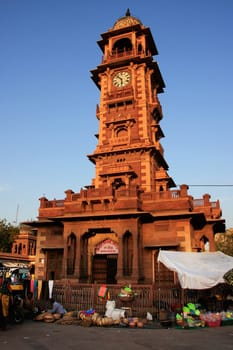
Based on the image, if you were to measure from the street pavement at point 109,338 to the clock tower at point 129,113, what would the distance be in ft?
40.2

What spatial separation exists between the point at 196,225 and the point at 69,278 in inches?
384

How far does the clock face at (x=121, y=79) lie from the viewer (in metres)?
28.0

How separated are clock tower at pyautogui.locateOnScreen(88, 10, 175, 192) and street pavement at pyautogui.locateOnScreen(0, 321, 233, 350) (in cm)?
1224

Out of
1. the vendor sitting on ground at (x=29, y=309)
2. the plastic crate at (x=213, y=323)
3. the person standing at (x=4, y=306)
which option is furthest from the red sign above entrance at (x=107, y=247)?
the person standing at (x=4, y=306)

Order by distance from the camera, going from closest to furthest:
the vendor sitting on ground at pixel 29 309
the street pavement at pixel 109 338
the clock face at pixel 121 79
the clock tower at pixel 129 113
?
the street pavement at pixel 109 338 < the vendor sitting on ground at pixel 29 309 < the clock tower at pixel 129 113 < the clock face at pixel 121 79

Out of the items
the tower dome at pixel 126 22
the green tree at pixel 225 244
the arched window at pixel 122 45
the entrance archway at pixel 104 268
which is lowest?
the entrance archway at pixel 104 268

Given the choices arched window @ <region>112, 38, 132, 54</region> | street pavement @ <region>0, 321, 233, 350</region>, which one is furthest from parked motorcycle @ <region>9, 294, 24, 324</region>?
arched window @ <region>112, 38, 132, 54</region>

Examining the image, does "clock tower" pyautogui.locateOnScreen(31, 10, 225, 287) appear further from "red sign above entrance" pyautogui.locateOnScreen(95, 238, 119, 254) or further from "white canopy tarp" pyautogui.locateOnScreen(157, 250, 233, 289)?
"white canopy tarp" pyautogui.locateOnScreen(157, 250, 233, 289)

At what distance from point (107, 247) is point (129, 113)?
12.3 m

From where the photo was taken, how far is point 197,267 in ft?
44.0

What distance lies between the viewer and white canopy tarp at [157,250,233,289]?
12141 mm

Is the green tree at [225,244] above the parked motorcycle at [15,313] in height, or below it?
above

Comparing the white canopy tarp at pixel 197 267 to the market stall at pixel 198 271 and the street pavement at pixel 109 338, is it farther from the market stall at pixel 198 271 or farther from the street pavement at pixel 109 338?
the street pavement at pixel 109 338

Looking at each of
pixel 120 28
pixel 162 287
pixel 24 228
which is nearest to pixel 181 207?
pixel 162 287
